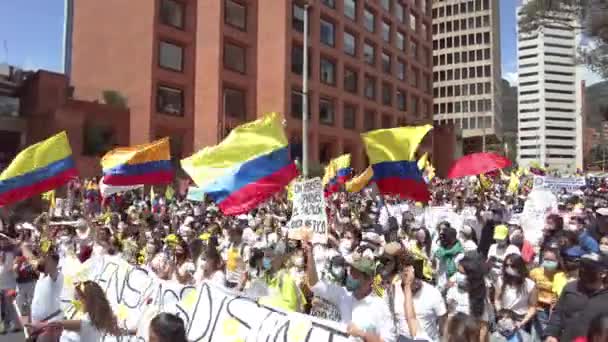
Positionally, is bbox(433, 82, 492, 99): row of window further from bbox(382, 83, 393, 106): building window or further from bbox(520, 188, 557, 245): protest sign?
bbox(520, 188, 557, 245): protest sign

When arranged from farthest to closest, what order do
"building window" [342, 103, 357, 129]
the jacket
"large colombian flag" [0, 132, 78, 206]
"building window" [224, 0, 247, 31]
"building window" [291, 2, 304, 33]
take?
1. "building window" [342, 103, 357, 129]
2. "building window" [291, 2, 304, 33]
3. "building window" [224, 0, 247, 31]
4. "large colombian flag" [0, 132, 78, 206]
5. the jacket

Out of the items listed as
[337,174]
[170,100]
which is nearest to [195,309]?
[337,174]

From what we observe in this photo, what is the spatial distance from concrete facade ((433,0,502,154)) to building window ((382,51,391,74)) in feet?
162

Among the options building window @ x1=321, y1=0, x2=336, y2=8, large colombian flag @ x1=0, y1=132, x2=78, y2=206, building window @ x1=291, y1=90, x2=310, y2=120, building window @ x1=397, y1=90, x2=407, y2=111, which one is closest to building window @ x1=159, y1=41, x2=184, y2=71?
building window @ x1=291, y1=90, x2=310, y2=120

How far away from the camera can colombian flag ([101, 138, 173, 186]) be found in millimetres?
12109

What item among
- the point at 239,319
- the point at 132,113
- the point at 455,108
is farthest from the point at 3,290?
the point at 455,108

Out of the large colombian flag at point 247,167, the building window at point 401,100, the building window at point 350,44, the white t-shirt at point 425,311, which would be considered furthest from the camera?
the building window at point 401,100

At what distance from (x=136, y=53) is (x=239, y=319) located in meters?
35.8

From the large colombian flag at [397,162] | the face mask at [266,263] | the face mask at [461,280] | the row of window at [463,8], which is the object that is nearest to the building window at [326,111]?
the large colombian flag at [397,162]

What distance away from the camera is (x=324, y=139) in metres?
49.5

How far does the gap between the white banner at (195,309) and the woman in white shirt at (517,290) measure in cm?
220

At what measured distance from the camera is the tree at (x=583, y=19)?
1323 centimetres

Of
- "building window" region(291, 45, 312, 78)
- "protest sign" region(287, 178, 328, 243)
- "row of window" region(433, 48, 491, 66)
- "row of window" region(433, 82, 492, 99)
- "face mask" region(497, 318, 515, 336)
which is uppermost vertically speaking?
"row of window" region(433, 48, 491, 66)

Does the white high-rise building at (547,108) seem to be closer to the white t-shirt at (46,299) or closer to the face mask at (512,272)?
the face mask at (512,272)
